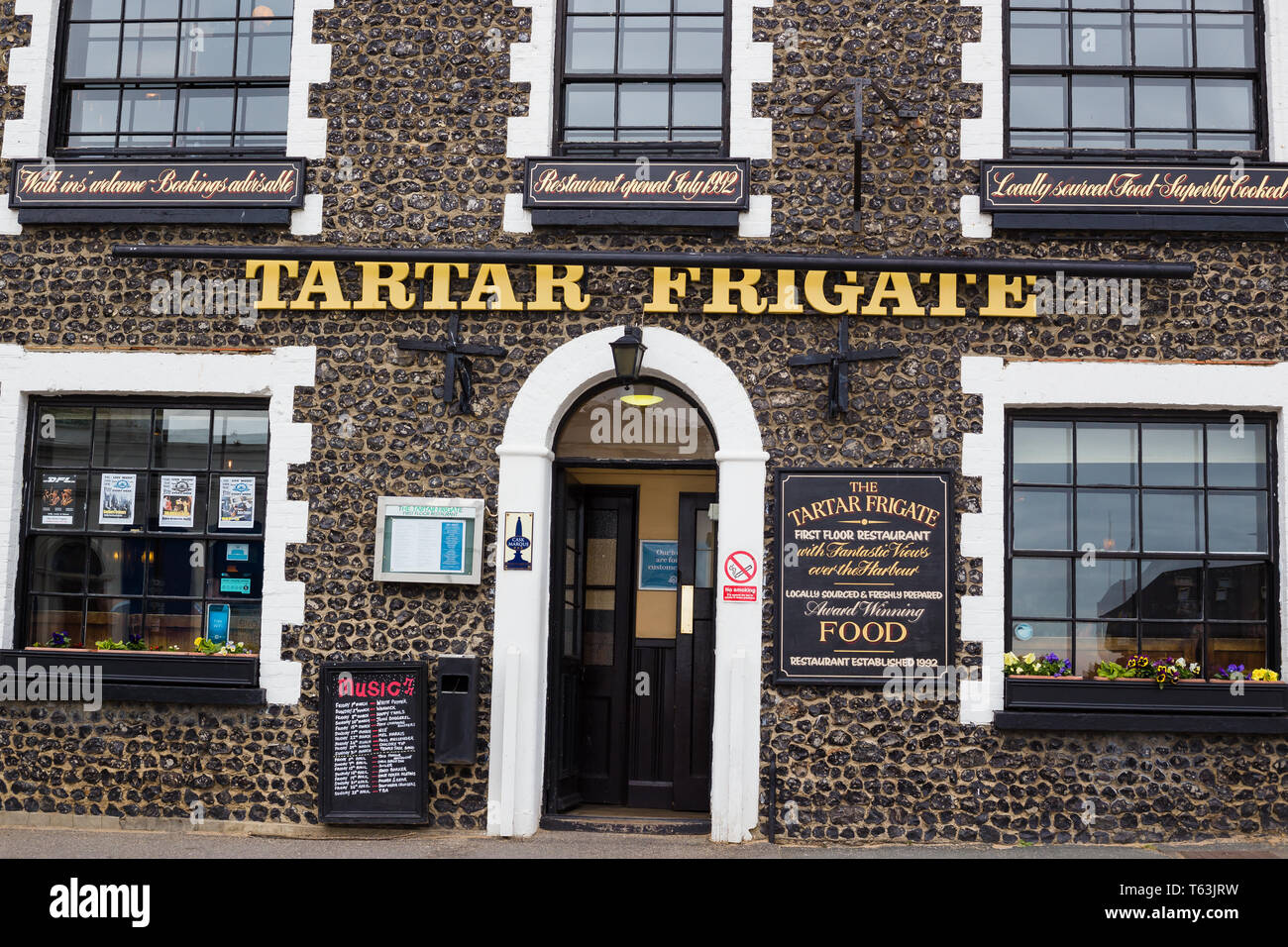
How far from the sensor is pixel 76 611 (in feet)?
28.0

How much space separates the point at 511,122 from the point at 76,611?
4.41 meters

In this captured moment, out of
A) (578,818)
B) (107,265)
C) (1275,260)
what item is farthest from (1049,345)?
(107,265)

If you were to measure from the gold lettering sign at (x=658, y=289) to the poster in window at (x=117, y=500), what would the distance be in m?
1.55

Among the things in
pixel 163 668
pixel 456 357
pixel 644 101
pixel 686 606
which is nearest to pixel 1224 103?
pixel 644 101

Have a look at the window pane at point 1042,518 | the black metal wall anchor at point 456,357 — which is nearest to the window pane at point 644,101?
the black metal wall anchor at point 456,357

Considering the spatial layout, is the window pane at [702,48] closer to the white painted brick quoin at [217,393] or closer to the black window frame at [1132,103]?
the black window frame at [1132,103]

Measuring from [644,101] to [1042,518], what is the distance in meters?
3.85

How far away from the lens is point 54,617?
854 cm

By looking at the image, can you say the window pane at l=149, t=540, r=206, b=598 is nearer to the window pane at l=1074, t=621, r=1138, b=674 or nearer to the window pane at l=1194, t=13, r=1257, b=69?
the window pane at l=1074, t=621, r=1138, b=674

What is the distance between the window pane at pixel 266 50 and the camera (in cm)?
879

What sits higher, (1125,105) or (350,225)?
(1125,105)

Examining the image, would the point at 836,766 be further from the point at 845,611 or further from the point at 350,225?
the point at 350,225

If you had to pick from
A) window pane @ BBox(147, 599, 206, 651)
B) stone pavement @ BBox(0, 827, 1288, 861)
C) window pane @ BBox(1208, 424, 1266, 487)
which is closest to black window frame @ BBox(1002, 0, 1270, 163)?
window pane @ BBox(1208, 424, 1266, 487)

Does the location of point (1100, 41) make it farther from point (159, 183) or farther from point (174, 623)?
point (174, 623)
